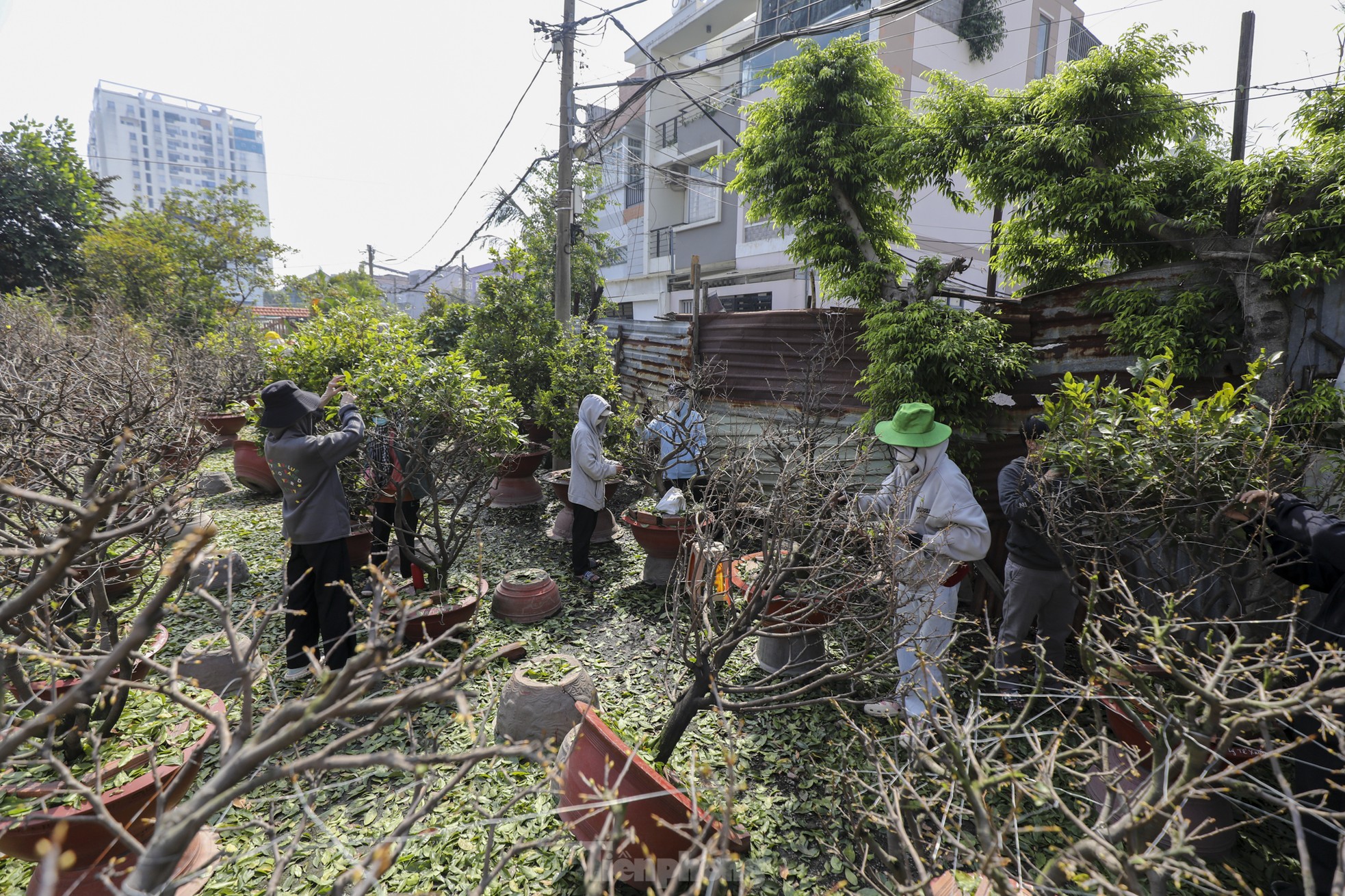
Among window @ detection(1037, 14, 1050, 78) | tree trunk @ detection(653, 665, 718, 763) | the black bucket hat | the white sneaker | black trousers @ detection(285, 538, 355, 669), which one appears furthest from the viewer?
window @ detection(1037, 14, 1050, 78)

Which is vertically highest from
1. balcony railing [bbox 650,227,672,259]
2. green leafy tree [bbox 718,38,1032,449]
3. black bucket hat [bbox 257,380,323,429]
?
balcony railing [bbox 650,227,672,259]

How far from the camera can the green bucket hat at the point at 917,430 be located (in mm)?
4223

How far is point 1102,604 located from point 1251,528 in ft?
4.20

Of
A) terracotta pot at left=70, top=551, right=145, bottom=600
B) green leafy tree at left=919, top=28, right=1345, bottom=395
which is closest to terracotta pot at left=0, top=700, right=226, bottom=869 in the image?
terracotta pot at left=70, top=551, right=145, bottom=600

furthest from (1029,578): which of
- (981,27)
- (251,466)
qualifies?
(981,27)

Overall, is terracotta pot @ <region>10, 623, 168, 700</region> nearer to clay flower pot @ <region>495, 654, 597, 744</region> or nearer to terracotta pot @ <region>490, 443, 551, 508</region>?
clay flower pot @ <region>495, 654, 597, 744</region>

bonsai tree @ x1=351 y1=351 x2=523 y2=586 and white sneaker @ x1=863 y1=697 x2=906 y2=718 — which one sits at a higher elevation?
bonsai tree @ x1=351 y1=351 x2=523 y2=586

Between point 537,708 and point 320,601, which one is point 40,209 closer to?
point 320,601

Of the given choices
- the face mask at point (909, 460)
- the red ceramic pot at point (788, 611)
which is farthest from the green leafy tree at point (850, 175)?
the red ceramic pot at point (788, 611)

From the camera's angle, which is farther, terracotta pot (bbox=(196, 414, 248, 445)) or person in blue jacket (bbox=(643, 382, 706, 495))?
terracotta pot (bbox=(196, 414, 248, 445))

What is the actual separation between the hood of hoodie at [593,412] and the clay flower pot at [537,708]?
9.27 feet

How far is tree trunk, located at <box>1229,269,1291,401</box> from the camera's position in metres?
4.22

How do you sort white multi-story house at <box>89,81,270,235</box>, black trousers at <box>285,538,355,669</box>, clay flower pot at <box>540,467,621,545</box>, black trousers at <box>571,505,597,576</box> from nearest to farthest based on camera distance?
black trousers at <box>285,538,355,669</box> → black trousers at <box>571,505,597,576</box> → clay flower pot at <box>540,467,621,545</box> → white multi-story house at <box>89,81,270,235</box>

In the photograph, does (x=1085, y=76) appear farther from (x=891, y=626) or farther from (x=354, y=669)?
(x=354, y=669)
